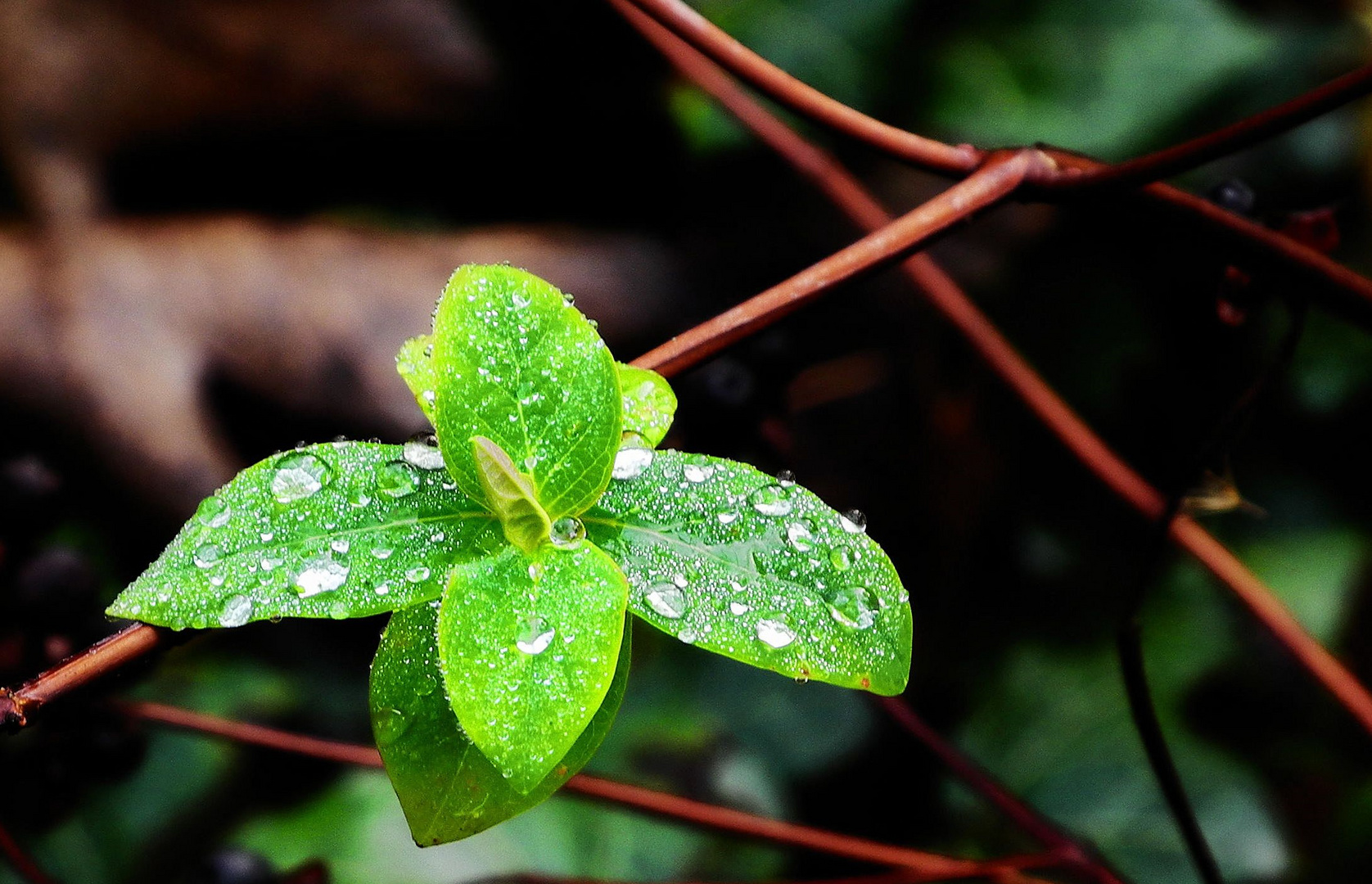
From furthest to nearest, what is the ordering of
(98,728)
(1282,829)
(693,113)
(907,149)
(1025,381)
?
(693,113) < (1282,829) < (1025,381) < (98,728) < (907,149)

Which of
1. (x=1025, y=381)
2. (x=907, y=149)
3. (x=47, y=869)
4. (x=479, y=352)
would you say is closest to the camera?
(x=479, y=352)

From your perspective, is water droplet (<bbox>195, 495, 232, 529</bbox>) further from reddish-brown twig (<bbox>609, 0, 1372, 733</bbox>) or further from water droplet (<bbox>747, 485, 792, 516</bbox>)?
reddish-brown twig (<bbox>609, 0, 1372, 733</bbox>)

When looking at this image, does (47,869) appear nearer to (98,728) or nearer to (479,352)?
(98,728)

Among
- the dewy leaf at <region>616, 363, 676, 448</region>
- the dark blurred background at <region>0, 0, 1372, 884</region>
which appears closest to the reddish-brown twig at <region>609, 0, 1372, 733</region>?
the dark blurred background at <region>0, 0, 1372, 884</region>

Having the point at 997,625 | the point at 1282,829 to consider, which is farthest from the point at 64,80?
the point at 1282,829

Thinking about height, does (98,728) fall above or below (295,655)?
below

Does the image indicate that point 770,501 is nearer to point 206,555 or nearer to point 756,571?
point 756,571

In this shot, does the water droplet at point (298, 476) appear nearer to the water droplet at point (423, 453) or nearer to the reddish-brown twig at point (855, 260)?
the water droplet at point (423, 453)
